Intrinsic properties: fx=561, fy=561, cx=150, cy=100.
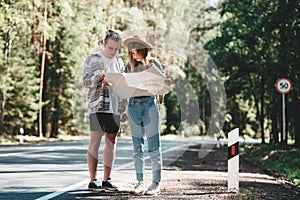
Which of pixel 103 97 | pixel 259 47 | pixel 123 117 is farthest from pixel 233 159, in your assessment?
pixel 259 47

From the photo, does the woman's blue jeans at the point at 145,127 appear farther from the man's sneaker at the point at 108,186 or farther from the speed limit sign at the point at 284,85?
the speed limit sign at the point at 284,85

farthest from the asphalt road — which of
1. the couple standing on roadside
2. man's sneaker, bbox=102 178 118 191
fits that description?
the couple standing on roadside

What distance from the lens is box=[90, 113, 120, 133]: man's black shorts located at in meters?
7.32

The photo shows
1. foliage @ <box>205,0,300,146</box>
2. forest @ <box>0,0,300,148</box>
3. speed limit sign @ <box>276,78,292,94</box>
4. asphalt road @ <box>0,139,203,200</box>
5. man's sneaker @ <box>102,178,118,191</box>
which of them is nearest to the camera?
asphalt road @ <box>0,139,203,200</box>

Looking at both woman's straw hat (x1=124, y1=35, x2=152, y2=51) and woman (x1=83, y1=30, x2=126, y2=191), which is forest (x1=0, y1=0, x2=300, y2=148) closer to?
woman (x1=83, y1=30, x2=126, y2=191)

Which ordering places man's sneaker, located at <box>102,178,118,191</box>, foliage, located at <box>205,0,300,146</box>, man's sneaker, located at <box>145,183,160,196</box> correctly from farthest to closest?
foliage, located at <box>205,0,300,146</box> < man's sneaker, located at <box>102,178,118,191</box> < man's sneaker, located at <box>145,183,160,196</box>

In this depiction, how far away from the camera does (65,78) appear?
4788 centimetres

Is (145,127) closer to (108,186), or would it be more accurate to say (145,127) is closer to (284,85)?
(108,186)

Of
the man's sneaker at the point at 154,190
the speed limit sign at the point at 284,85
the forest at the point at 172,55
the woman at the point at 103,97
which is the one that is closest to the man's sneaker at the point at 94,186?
the woman at the point at 103,97

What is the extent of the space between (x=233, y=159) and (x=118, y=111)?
1.65 meters

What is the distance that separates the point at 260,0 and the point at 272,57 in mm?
3587

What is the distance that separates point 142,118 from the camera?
7133 millimetres

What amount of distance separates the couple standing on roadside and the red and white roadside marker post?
94 cm

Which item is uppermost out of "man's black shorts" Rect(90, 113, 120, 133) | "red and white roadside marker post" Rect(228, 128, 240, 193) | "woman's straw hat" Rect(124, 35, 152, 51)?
"woman's straw hat" Rect(124, 35, 152, 51)
